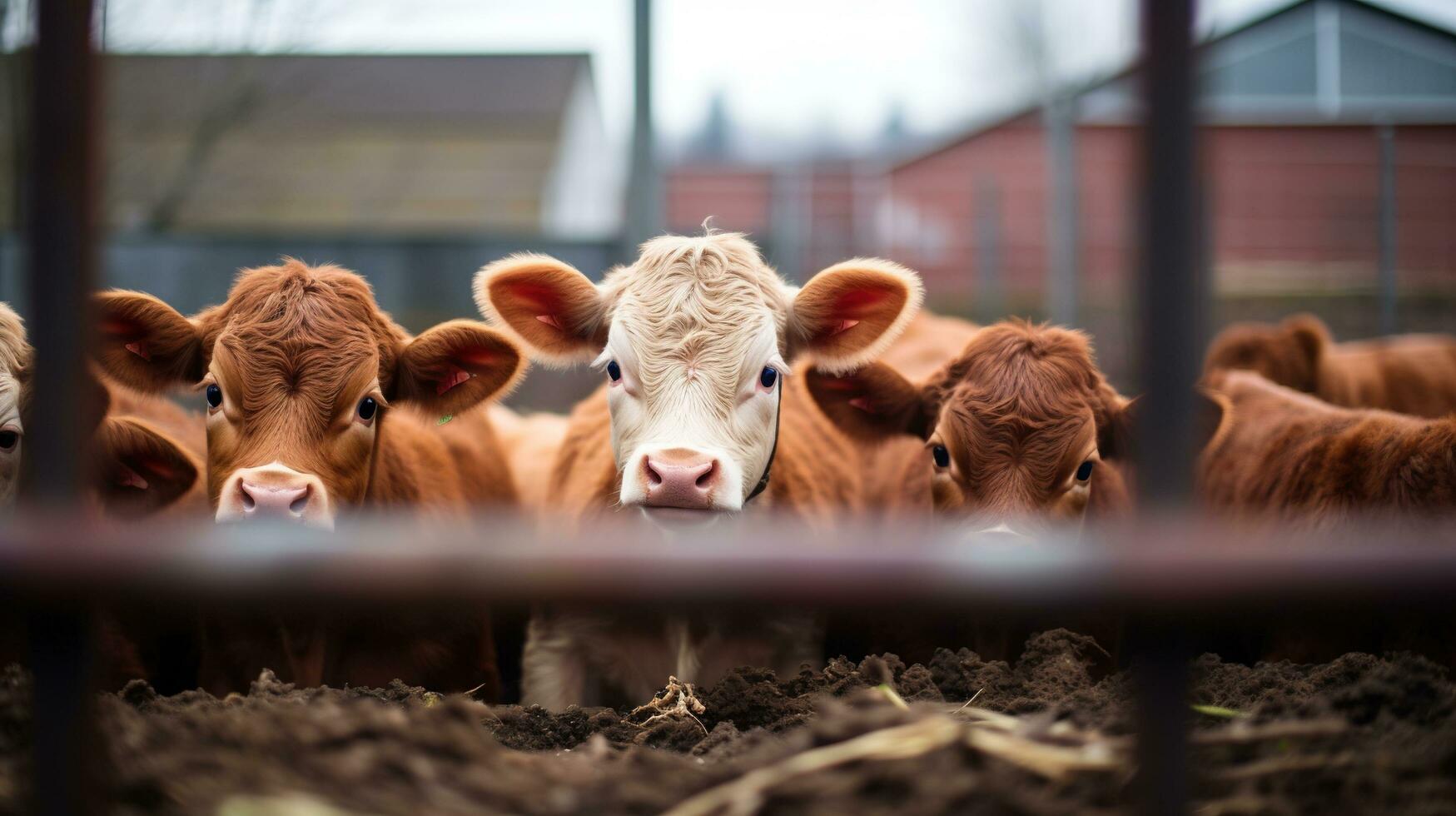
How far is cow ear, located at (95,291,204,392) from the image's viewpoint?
303 cm

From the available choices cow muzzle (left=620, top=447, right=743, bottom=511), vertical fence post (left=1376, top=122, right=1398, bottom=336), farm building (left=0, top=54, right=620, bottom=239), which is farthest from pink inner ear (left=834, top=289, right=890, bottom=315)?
farm building (left=0, top=54, right=620, bottom=239)

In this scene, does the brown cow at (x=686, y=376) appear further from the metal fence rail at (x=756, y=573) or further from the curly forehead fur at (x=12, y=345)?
the metal fence rail at (x=756, y=573)

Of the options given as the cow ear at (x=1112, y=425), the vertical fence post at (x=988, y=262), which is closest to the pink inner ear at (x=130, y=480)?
the cow ear at (x=1112, y=425)

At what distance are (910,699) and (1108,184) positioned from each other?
1945 cm

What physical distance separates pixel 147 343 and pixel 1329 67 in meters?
23.2

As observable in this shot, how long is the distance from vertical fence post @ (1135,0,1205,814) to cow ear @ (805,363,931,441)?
2222 millimetres

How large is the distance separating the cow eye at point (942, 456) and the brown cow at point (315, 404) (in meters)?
1.37

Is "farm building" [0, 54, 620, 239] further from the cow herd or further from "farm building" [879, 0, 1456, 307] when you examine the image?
the cow herd

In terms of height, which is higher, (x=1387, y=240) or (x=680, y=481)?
(x=1387, y=240)

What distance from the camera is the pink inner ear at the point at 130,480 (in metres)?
3.25

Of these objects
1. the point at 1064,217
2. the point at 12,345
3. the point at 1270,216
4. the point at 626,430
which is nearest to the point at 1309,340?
the point at 1064,217

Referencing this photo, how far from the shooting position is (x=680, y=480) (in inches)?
104

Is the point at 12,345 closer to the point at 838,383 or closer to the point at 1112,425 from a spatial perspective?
the point at 838,383

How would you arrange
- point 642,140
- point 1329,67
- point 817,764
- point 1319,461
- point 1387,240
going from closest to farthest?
point 817,764, point 1319,461, point 642,140, point 1387,240, point 1329,67
